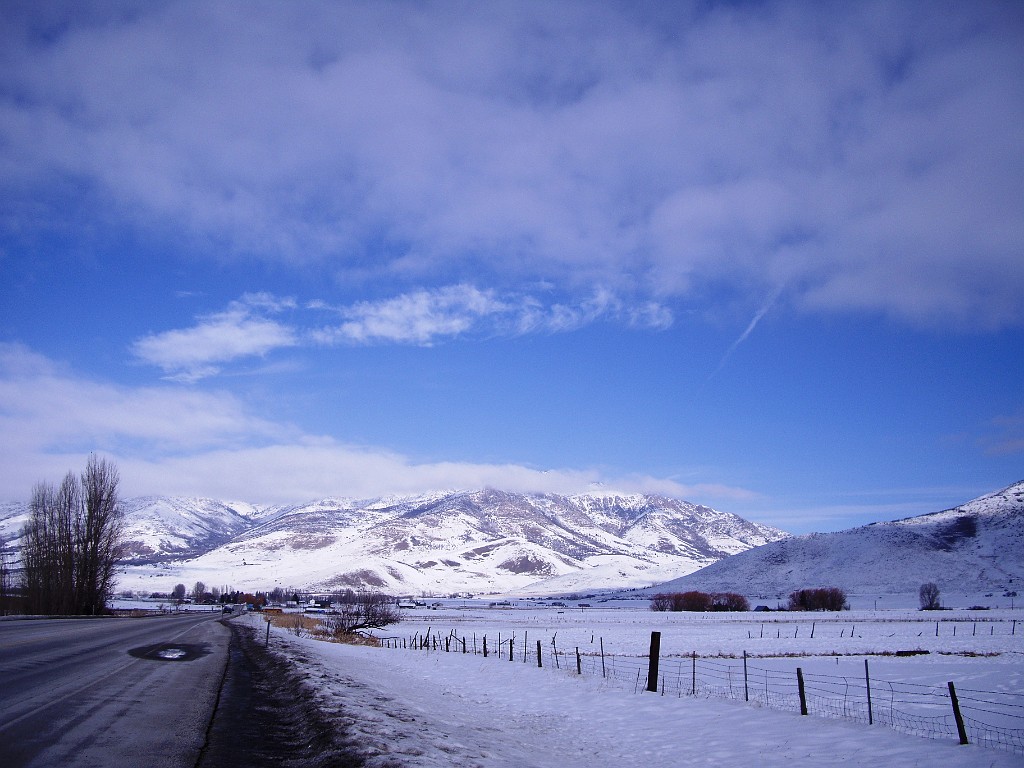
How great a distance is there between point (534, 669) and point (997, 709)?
18170 millimetres

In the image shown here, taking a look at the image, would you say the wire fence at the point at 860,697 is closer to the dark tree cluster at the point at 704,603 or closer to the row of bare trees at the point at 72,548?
the row of bare trees at the point at 72,548

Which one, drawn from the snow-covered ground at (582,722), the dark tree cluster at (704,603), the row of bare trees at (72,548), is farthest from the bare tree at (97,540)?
the dark tree cluster at (704,603)

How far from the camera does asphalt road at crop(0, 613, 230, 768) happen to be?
10000mm

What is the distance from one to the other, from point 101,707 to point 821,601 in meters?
153

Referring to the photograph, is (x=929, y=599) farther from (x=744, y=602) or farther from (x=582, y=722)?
(x=582, y=722)

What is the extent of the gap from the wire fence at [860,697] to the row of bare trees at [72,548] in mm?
63941

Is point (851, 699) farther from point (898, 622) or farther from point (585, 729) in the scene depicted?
point (898, 622)

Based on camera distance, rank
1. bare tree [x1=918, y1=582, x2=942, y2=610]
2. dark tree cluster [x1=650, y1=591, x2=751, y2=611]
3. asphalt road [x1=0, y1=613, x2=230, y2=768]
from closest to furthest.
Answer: asphalt road [x1=0, y1=613, x2=230, y2=768] < bare tree [x1=918, y1=582, x2=942, y2=610] < dark tree cluster [x1=650, y1=591, x2=751, y2=611]

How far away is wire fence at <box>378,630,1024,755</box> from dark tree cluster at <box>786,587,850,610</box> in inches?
4690

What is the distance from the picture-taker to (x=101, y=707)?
45.0 feet

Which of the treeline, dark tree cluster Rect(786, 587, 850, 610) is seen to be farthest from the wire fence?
the treeline

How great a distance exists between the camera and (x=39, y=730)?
11.1 meters

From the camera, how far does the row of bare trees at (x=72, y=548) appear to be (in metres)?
74.7

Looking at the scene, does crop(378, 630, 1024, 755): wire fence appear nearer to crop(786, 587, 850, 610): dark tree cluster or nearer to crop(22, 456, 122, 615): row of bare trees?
crop(22, 456, 122, 615): row of bare trees
